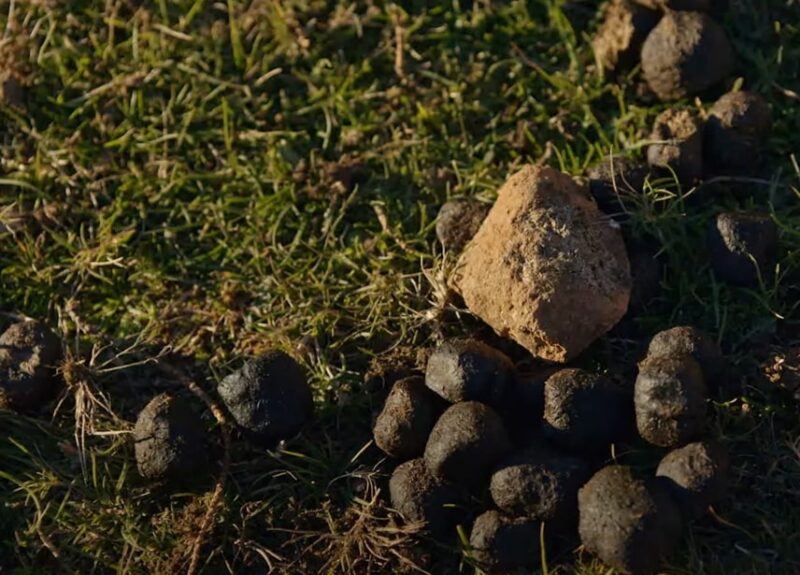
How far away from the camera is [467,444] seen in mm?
3672

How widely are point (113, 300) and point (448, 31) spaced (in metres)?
1.87

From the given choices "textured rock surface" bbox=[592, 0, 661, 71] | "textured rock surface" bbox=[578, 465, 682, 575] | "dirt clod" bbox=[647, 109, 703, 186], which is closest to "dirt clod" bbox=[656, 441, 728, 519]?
"textured rock surface" bbox=[578, 465, 682, 575]

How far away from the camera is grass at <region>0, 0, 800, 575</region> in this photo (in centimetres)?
392

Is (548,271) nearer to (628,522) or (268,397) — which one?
(628,522)

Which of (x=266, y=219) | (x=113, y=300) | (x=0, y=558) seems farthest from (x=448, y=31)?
(x=0, y=558)

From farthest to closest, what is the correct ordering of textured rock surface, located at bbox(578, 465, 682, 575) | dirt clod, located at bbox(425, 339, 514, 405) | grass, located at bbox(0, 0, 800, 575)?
grass, located at bbox(0, 0, 800, 575) → dirt clod, located at bbox(425, 339, 514, 405) → textured rock surface, located at bbox(578, 465, 682, 575)

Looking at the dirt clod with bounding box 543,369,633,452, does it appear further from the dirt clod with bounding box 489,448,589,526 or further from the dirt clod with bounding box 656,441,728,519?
the dirt clod with bounding box 656,441,728,519

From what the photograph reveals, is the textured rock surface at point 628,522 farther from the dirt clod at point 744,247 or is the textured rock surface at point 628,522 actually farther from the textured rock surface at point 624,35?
the textured rock surface at point 624,35

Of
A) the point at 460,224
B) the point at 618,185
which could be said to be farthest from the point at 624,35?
the point at 460,224

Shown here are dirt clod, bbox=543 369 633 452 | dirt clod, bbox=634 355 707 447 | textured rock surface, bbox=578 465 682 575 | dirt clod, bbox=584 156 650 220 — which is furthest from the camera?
dirt clod, bbox=584 156 650 220

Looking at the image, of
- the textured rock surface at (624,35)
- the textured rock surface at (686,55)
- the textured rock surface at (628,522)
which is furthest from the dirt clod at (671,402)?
the textured rock surface at (624,35)

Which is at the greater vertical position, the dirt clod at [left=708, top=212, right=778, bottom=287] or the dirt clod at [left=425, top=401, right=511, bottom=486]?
the dirt clod at [left=708, top=212, right=778, bottom=287]

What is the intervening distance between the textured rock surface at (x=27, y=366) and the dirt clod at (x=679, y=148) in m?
2.48

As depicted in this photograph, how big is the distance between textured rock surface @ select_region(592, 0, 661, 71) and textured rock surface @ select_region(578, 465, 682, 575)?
6.24ft
